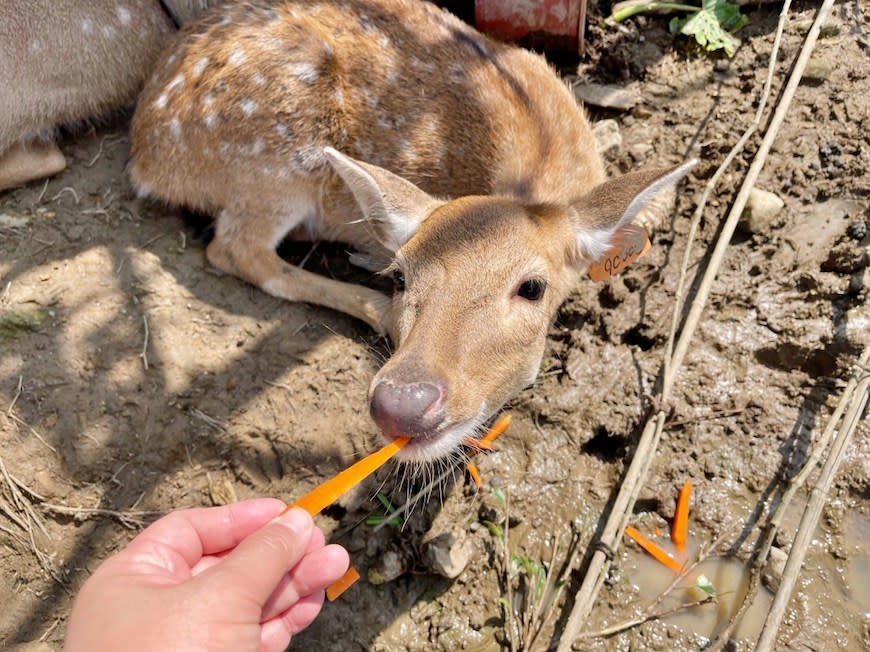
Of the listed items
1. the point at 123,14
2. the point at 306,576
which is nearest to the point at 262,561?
the point at 306,576

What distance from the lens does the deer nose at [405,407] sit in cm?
196

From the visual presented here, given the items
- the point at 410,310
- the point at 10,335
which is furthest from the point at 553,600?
the point at 10,335

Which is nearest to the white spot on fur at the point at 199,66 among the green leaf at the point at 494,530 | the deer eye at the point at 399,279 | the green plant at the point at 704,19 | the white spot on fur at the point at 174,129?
the white spot on fur at the point at 174,129

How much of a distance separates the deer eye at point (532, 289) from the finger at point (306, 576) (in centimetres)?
111

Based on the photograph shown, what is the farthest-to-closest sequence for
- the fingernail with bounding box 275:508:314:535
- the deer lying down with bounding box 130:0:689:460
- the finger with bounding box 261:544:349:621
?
the deer lying down with bounding box 130:0:689:460 < the finger with bounding box 261:544:349:621 < the fingernail with bounding box 275:508:314:535

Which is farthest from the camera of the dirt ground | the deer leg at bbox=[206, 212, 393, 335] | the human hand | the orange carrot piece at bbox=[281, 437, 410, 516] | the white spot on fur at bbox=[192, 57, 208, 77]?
the deer leg at bbox=[206, 212, 393, 335]

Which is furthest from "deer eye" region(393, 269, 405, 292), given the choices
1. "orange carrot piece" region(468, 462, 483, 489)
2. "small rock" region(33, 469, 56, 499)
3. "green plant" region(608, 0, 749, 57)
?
"green plant" region(608, 0, 749, 57)

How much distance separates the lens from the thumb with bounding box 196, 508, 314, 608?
1573mm

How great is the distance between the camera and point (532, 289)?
243 centimetres

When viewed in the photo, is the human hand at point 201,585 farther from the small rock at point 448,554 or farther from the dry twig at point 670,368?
the dry twig at point 670,368

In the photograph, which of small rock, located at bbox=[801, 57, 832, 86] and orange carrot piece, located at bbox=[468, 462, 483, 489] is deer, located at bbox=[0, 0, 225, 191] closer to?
orange carrot piece, located at bbox=[468, 462, 483, 489]

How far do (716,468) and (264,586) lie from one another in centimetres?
223

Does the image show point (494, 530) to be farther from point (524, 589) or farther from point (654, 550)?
point (654, 550)

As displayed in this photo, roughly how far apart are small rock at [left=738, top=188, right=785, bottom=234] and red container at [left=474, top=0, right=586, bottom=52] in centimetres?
136
